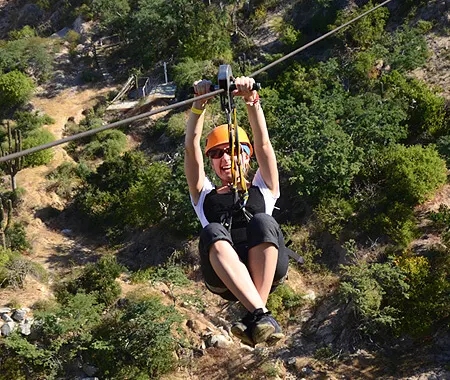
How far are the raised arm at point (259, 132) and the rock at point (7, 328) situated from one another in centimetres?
848

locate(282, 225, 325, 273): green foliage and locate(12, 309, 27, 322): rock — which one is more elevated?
locate(12, 309, 27, 322): rock

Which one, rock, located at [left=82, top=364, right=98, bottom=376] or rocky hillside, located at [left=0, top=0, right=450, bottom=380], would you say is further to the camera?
rock, located at [left=82, top=364, right=98, bottom=376]

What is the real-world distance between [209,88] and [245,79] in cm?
25

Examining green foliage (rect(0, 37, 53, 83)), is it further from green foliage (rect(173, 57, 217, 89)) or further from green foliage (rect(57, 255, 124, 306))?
green foliage (rect(57, 255, 124, 306))

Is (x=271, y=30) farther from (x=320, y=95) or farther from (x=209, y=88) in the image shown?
(x=209, y=88)

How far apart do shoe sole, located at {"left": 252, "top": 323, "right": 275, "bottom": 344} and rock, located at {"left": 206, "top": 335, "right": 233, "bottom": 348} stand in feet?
25.8

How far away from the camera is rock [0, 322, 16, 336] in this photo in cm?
1057

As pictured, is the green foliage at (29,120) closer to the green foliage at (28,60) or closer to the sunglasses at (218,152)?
the green foliage at (28,60)

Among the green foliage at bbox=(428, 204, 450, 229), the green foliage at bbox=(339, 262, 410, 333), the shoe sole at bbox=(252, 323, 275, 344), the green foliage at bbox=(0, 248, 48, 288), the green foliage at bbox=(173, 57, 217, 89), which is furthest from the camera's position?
the green foliage at bbox=(173, 57, 217, 89)

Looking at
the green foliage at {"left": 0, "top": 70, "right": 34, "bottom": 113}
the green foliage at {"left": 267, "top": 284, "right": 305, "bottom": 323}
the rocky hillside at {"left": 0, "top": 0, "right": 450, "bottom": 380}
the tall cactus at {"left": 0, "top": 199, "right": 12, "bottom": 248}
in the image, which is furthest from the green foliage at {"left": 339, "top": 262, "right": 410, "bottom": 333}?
the green foliage at {"left": 0, "top": 70, "right": 34, "bottom": 113}

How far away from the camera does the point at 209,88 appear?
3.55 meters

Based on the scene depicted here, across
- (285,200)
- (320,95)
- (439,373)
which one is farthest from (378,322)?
(320,95)

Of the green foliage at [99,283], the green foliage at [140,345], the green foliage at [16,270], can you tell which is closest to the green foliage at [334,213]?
the green foliage at [140,345]

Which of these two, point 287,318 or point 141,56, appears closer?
point 287,318
